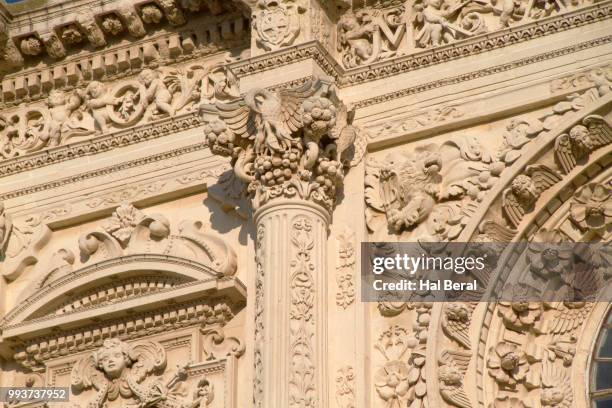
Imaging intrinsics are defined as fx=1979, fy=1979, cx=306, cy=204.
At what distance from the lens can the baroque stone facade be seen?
49.1 feet

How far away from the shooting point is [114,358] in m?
16.0

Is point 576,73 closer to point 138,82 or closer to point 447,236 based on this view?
point 447,236

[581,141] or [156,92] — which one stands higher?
[156,92]

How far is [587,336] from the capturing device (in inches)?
596

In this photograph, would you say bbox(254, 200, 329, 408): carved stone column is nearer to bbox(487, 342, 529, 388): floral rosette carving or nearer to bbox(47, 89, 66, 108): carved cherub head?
bbox(487, 342, 529, 388): floral rosette carving

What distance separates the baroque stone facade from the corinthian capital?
19 millimetres

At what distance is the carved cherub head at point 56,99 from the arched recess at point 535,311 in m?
4.47

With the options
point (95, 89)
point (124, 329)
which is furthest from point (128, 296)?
point (95, 89)

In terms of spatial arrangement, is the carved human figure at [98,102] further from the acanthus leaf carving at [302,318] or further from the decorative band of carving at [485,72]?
the acanthus leaf carving at [302,318]

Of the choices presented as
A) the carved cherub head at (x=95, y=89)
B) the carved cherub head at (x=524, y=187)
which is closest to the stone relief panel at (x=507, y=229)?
the carved cherub head at (x=524, y=187)

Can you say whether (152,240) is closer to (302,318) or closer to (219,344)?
(219,344)

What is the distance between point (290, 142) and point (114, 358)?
2316 millimetres

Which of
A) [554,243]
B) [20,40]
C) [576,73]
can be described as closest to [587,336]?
[554,243]

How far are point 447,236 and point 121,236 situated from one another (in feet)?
9.79
